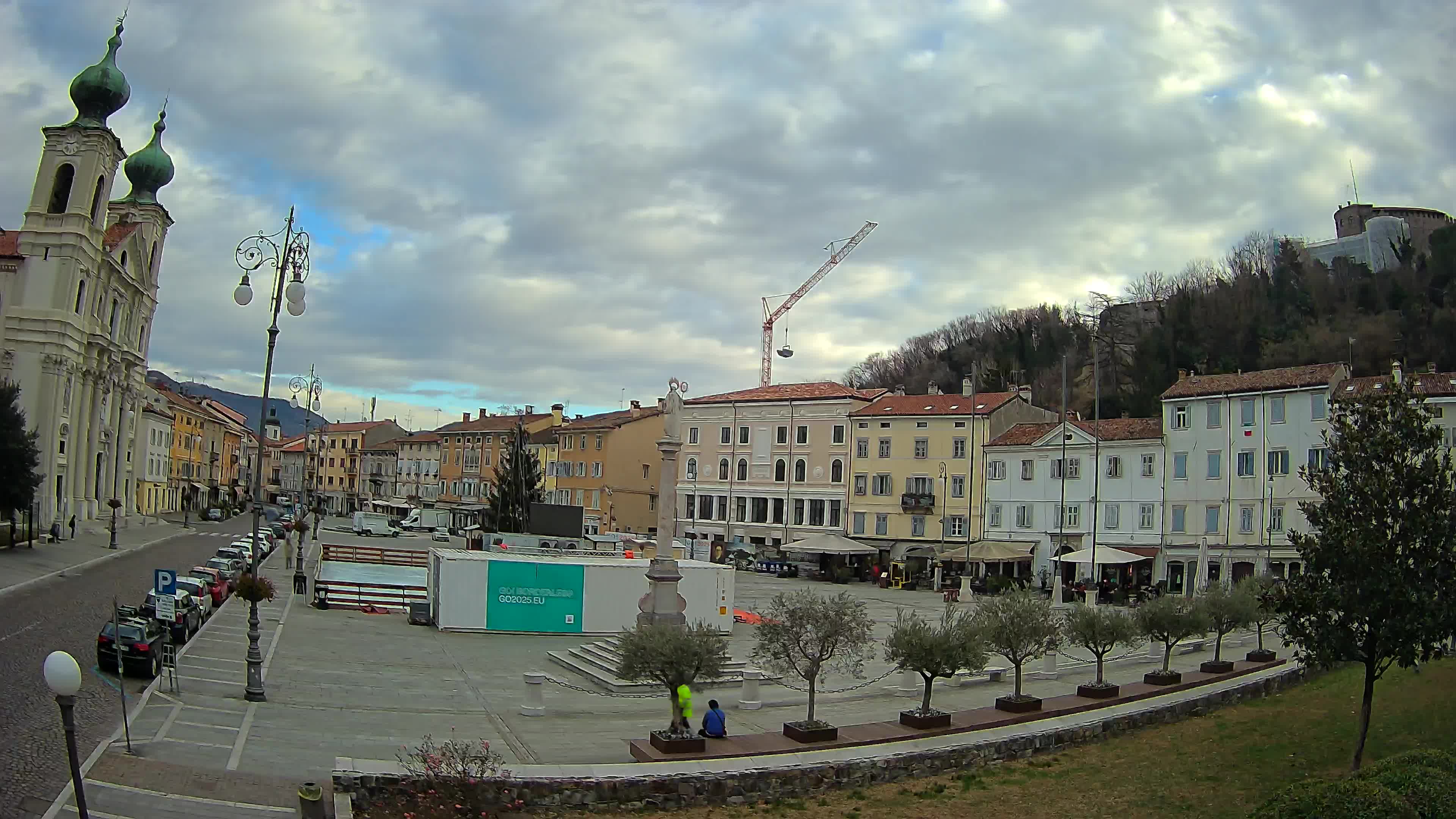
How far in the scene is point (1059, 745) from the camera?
62.4 feet

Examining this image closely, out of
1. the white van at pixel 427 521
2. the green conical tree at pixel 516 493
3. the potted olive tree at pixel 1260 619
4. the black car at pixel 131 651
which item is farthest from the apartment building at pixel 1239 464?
the white van at pixel 427 521

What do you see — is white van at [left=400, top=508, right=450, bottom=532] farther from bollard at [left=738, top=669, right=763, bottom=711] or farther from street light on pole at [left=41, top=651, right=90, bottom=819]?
street light on pole at [left=41, top=651, right=90, bottom=819]

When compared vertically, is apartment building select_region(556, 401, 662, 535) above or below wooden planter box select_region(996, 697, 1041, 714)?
above

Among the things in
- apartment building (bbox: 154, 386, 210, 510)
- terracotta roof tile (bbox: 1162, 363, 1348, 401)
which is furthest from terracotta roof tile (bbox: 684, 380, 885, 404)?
apartment building (bbox: 154, 386, 210, 510)

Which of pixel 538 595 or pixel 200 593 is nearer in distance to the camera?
pixel 200 593

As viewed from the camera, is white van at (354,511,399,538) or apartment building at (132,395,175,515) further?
apartment building at (132,395,175,515)

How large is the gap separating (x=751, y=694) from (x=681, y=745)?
210 inches

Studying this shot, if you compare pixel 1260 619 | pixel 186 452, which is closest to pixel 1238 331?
pixel 1260 619

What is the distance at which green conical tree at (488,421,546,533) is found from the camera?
67312 millimetres

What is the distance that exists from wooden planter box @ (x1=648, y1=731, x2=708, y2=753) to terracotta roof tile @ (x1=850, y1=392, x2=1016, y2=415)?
46.8m

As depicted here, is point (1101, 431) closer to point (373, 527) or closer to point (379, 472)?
point (373, 527)

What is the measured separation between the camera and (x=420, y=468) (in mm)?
117375

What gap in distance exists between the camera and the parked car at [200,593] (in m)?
30.9

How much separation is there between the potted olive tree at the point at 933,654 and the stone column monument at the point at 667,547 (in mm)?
5768
